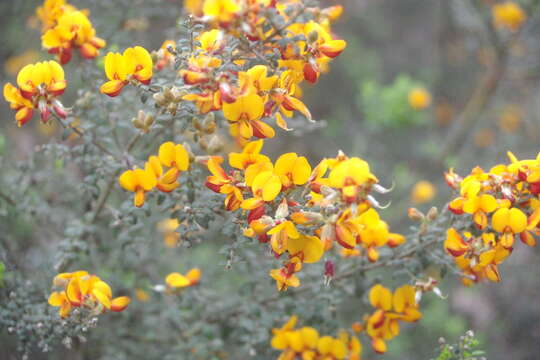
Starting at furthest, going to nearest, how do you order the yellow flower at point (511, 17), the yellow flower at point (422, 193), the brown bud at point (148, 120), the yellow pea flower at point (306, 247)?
1. the yellow flower at point (511, 17)
2. the yellow flower at point (422, 193)
3. the brown bud at point (148, 120)
4. the yellow pea flower at point (306, 247)

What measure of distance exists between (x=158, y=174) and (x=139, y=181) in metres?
0.07

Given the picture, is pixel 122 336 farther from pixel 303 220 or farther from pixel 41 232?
pixel 303 220

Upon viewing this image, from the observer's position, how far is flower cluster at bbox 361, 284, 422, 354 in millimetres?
1992

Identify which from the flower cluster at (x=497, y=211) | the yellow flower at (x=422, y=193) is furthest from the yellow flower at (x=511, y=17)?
the flower cluster at (x=497, y=211)

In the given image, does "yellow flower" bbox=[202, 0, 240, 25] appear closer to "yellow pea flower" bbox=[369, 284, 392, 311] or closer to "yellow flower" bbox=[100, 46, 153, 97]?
"yellow flower" bbox=[100, 46, 153, 97]

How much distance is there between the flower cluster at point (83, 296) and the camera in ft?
5.63

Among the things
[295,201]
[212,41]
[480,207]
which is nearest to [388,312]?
[480,207]

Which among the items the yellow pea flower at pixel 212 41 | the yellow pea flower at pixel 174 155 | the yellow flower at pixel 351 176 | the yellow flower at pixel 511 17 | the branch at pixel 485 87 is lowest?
the yellow flower at pixel 351 176

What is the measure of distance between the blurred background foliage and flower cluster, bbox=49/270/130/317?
133 mm

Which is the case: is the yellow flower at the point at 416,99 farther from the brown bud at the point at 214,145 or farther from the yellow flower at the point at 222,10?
the yellow flower at the point at 222,10

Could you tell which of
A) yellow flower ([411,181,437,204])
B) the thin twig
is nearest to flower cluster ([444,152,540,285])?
yellow flower ([411,181,437,204])

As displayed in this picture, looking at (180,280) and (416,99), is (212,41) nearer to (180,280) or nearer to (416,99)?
(180,280)

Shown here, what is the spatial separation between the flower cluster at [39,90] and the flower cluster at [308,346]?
1.16 meters

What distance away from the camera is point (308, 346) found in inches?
81.0
